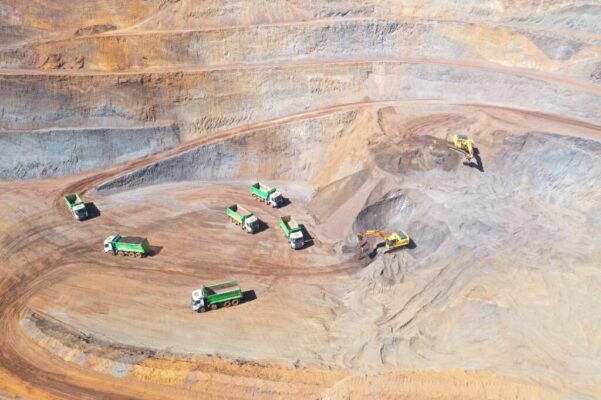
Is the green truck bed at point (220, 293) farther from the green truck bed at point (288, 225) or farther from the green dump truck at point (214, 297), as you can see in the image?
the green truck bed at point (288, 225)

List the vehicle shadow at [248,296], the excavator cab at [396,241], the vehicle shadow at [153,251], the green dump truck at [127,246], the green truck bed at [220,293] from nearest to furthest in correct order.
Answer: the green truck bed at [220,293], the vehicle shadow at [248,296], the excavator cab at [396,241], the green dump truck at [127,246], the vehicle shadow at [153,251]

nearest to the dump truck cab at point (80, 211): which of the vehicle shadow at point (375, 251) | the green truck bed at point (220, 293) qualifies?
the green truck bed at point (220, 293)

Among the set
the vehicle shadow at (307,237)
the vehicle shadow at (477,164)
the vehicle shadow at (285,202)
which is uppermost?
the vehicle shadow at (477,164)

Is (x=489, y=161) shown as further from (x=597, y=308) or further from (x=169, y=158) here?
(x=169, y=158)

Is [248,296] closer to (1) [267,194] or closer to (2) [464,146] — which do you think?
(1) [267,194]

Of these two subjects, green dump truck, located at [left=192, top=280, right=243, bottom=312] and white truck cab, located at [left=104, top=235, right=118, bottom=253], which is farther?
white truck cab, located at [left=104, top=235, right=118, bottom=253]

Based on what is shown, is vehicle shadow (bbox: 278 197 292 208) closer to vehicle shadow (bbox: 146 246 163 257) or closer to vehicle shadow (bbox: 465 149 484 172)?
vehicle shadow (bbox: 146 246 163 257)

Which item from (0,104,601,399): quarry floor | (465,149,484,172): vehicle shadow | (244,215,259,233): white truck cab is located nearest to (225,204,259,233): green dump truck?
(244,215,259,233): white truck cab
